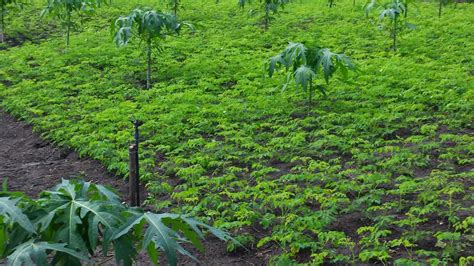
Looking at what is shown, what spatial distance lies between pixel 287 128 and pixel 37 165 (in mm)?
3342

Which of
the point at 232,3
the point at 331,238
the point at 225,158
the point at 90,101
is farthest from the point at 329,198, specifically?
the point at 232,3

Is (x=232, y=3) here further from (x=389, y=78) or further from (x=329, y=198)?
(x=329, y=198)

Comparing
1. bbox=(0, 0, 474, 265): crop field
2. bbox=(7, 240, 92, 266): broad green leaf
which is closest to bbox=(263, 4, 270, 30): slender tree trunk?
bbox=(0, 0, 474, 265): crop field

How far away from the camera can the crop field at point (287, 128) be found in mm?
5137

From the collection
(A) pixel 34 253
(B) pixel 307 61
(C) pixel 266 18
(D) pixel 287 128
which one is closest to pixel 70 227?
(A) pixel 34 253

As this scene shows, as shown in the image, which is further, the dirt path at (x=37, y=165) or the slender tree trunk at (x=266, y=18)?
the slender tree trunk at (x=266, y=18)

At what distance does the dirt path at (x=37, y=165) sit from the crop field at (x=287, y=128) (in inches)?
7.1

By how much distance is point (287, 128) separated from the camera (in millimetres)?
7504

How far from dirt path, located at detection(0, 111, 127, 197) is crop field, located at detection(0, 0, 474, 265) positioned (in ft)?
0.59

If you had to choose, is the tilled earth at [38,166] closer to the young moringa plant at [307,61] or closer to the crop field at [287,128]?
the crop field at [287,128]

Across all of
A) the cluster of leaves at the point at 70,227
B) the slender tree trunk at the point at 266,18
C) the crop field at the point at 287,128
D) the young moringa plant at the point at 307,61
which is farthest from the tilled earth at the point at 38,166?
the slender tree trunk at the point at 266,18

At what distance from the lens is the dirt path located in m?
6.80

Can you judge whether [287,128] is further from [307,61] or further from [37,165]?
[37,165]

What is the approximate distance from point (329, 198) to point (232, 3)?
40.2ft
